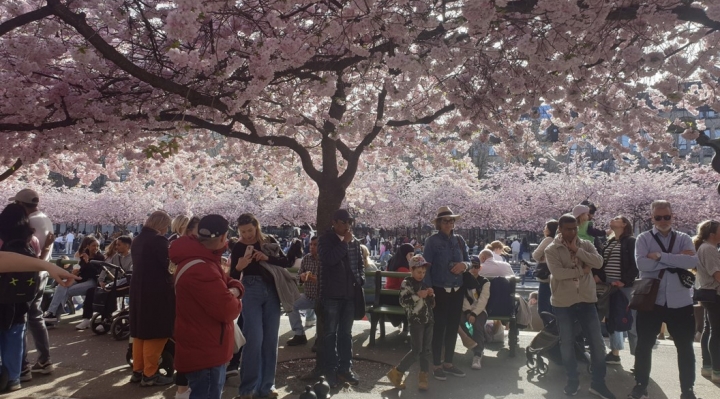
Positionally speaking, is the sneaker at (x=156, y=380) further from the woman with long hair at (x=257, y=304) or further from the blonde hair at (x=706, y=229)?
the blonde hair at (x=706, y=229)

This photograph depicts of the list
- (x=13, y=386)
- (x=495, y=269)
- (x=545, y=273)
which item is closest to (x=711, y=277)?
(x=545, y=273)

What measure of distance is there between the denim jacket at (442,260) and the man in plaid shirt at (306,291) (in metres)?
1.32

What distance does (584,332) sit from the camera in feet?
19.1

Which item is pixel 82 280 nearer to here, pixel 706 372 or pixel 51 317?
pixel 51 317

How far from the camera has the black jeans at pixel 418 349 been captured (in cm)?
594

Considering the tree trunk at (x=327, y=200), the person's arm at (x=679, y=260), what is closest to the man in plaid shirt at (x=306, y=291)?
the tree trunk at (x=327, y=200)

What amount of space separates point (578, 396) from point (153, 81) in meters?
5.61

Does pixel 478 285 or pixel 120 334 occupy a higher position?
pixel 478 285

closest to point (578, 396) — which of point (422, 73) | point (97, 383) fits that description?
point (422, 73)

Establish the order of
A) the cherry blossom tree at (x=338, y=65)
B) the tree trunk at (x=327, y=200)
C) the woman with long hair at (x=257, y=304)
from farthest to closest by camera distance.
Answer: the tree trunk at (x=327, y=200) < the cherry blossom tree at (x=338, y=65) < the woman with long hair at (x=257, y=304)

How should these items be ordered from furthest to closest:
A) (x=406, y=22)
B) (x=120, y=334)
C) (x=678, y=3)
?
(x=120, y=334), (x=406, y=22), (x=678, y=3)

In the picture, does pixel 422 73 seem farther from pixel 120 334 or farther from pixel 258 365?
pixel 120 334

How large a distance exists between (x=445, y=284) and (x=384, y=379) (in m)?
1.32

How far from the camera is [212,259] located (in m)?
3.88
